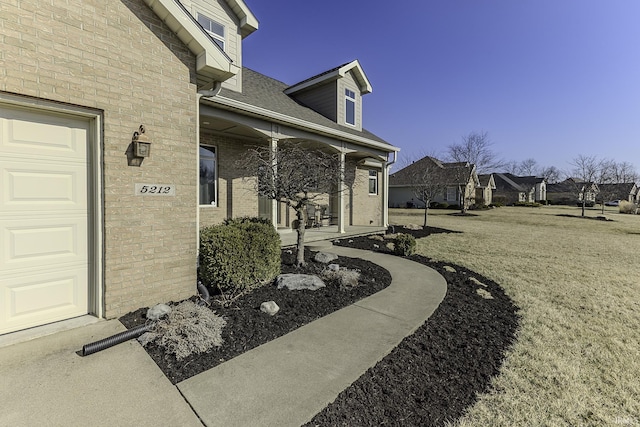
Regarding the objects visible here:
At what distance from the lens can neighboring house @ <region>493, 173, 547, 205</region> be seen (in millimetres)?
49281

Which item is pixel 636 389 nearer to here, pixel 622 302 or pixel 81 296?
pixel 622 302

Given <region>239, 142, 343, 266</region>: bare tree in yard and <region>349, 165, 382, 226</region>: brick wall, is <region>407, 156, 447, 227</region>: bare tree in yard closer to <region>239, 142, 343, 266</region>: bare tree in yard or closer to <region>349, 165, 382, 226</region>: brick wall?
<region>349, 165, 382, 226</region>: brick wall

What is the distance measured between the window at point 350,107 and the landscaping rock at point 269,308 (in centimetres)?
987

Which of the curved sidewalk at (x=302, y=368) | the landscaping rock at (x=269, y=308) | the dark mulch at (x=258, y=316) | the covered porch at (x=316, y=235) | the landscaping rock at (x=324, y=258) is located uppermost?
the covered porch at (x=316, y=235)

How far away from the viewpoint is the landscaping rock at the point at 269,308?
3955mm

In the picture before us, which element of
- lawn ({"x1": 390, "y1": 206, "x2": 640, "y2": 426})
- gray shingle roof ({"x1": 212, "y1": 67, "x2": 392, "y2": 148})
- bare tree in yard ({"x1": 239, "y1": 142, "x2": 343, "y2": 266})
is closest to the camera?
lawn ({"x1": 390, "y1": 206, "x2": 640, "y2": 426})

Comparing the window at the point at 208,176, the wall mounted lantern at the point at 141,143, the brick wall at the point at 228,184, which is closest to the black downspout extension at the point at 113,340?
the wall mounted lantern at the point at 141,143

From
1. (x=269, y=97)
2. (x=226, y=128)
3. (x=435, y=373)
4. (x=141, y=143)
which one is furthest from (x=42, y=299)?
(x=269, y=97)

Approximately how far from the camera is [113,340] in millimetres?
3109

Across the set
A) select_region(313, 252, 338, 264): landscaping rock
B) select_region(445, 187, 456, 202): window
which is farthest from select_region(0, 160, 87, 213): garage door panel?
select_region(445, 187, 456, 202): window

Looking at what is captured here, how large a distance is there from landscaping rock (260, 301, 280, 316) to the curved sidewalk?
52 centimetres

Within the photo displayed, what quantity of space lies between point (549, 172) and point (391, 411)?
95162mm

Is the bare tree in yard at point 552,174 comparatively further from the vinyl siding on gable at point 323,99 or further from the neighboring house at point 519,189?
the vinyl siding on gable at point 323,99

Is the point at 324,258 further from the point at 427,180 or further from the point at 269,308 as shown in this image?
the point at 427,180
